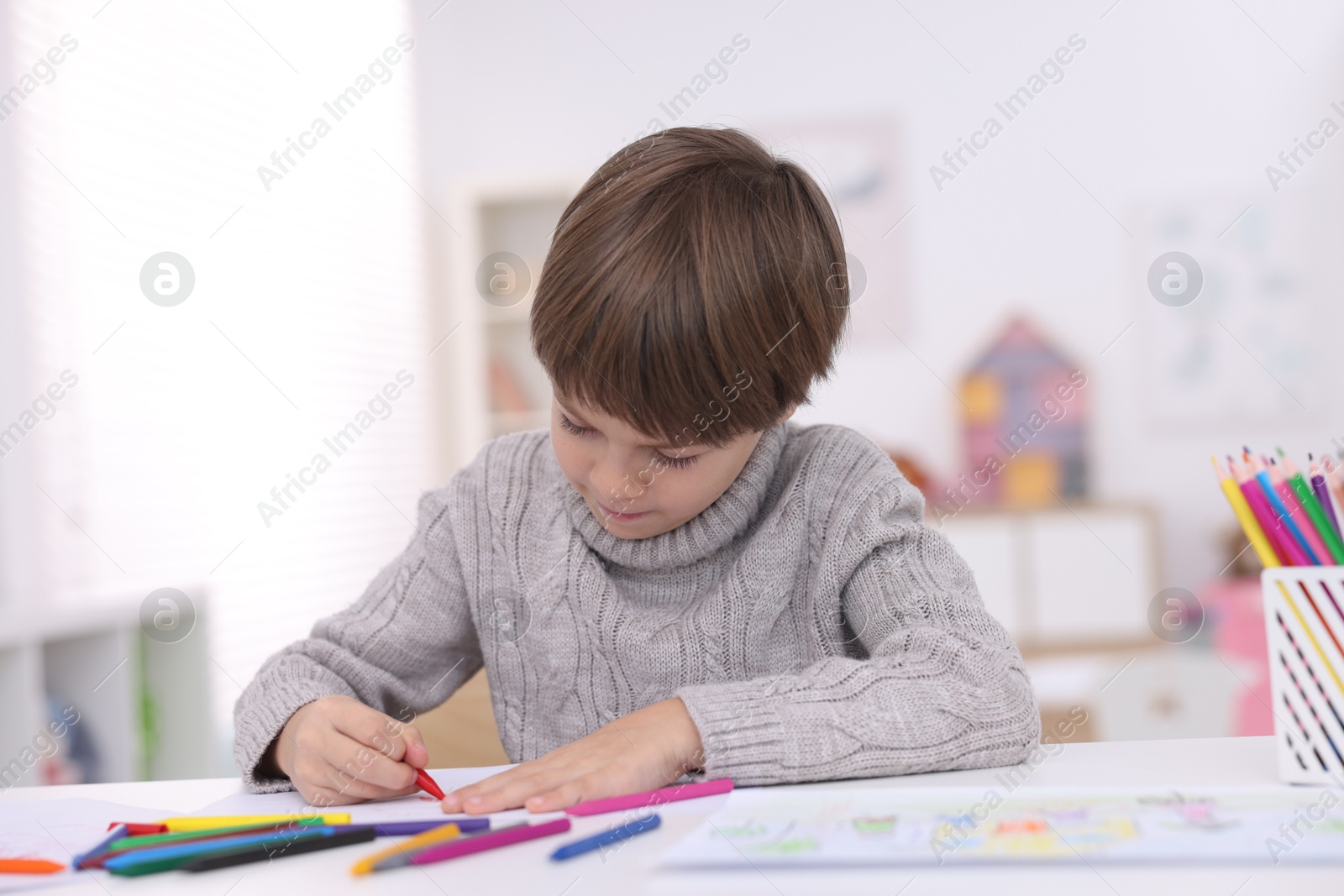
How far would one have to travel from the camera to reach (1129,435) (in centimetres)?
330

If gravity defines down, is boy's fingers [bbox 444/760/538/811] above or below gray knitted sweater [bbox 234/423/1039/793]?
below

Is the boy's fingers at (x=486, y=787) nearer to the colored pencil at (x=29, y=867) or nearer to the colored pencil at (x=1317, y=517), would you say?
the colored pencil at (x=29, y=867)

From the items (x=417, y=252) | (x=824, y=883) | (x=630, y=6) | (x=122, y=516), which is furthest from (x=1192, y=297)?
(x=824, y=883)

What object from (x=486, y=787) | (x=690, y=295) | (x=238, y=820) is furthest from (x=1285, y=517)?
(x=238, y=820)

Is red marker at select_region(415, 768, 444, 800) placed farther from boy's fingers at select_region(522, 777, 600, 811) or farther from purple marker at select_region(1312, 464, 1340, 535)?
purple marker at select_region(1312, 464, 1340, 535)

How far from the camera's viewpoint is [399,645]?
998mm

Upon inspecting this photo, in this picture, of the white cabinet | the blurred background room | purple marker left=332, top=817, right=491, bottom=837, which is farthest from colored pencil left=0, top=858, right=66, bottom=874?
the white cabinet

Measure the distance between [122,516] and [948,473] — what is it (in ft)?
7.21

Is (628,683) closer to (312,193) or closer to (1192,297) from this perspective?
(312,193)

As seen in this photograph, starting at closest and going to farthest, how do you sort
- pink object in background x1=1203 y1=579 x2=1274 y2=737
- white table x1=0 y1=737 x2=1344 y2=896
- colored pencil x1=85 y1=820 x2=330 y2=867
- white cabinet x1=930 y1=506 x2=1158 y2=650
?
white table x1=0 y1=737 x2=1344 y2=896 → colored pencil x1=85 y1=820 x2=330 y2=867 → pink object in background x1=1203 y1=579 x2=1274 y2=737 → white cabinet x1=930 y1=506 x2=1158 y2=650

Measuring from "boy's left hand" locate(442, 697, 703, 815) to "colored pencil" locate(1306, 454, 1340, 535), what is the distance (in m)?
0.40

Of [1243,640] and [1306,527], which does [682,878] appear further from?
[1243,640]

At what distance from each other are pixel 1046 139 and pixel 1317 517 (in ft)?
9.17

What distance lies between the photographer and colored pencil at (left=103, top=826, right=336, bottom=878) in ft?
1.87
